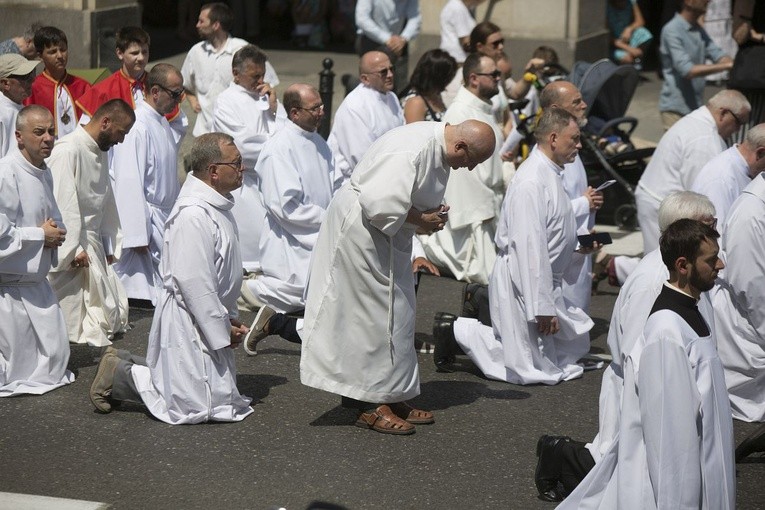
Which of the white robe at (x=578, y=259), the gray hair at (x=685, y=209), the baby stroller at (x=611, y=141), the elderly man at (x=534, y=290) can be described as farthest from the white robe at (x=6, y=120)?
the baby stroller at (x=611, y=141)

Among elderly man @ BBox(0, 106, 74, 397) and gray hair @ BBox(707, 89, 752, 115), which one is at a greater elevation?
gray hair @ BBox(707, 89, 752, 115)

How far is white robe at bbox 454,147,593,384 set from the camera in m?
7.93

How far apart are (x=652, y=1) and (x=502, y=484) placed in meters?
16.0

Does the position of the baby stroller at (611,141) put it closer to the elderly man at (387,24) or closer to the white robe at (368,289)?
the elderly man at (387,24)

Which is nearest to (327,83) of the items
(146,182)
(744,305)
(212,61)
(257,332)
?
(212,61)

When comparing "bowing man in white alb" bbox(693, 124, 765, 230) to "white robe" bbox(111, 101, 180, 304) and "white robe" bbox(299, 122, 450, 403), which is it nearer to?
"white robe" bbox(299, 122, 450, 403)

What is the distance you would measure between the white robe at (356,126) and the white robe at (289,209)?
33.7 inches

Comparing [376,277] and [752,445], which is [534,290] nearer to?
[376,277]

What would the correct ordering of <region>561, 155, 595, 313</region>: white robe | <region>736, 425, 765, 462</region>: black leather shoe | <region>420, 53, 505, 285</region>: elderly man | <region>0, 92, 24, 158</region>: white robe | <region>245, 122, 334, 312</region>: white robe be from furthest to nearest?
<region>420, 53, 505, 285</region>: elderly man, <region>0, 92, 24, 158</region>: white robe, <region>245, 122, 334, 312</region>: white robe, <region>561, 155, 595, 313</region>: white robe, <region>736, 425, 765, 462</region>: black leather shoe

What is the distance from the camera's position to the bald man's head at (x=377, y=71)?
33.2 ft

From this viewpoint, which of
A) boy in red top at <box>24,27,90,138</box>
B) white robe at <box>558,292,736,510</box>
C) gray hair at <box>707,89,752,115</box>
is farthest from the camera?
boy in red top at <box>24,27,90,138</box>

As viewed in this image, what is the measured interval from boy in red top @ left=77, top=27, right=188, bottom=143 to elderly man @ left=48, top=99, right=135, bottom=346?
4.95 ft

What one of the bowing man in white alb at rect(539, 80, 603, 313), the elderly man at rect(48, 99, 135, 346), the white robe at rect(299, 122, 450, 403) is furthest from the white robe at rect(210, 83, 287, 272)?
the white robe at rect(299, 122, 450, 403)

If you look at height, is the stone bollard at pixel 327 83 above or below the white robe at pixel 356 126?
below
